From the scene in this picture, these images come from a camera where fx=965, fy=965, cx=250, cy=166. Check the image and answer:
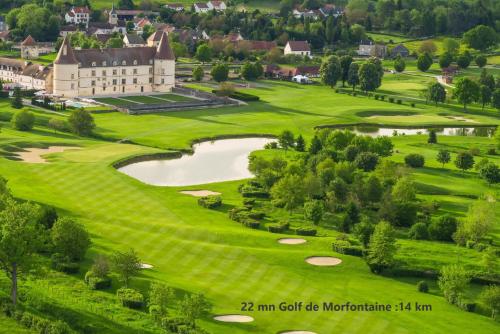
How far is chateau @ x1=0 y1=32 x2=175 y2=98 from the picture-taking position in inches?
4833

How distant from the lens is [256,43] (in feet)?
568

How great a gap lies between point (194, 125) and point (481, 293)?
58.9 m

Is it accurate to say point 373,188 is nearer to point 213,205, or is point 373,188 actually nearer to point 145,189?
point 213,205

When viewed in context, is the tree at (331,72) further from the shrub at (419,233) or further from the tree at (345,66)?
the shrub at (419,233)

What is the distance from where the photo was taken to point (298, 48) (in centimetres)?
17162

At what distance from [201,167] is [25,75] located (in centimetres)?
4968

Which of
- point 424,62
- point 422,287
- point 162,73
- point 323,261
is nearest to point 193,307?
point 323,261

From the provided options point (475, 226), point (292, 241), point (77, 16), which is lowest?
point (292, 241)

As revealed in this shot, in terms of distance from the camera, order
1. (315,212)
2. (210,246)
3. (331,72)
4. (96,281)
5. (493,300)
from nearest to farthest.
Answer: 1. (493,300)
2. (96,281)
3. (210,246)
4. (315,212)
5. (331,72)

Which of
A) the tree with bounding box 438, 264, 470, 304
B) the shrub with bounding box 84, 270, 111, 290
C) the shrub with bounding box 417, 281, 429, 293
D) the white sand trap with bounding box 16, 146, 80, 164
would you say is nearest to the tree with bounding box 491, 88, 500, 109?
the white sand trap with bounding box 16, 146, 80, 164

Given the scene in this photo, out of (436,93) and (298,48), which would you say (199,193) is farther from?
(298,48)

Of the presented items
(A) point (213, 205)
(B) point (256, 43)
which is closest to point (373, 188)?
(A) point (213, 205)

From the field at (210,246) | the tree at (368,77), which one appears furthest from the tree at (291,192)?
the tree at (368,77)

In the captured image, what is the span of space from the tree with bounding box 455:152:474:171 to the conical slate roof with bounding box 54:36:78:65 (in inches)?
2222
